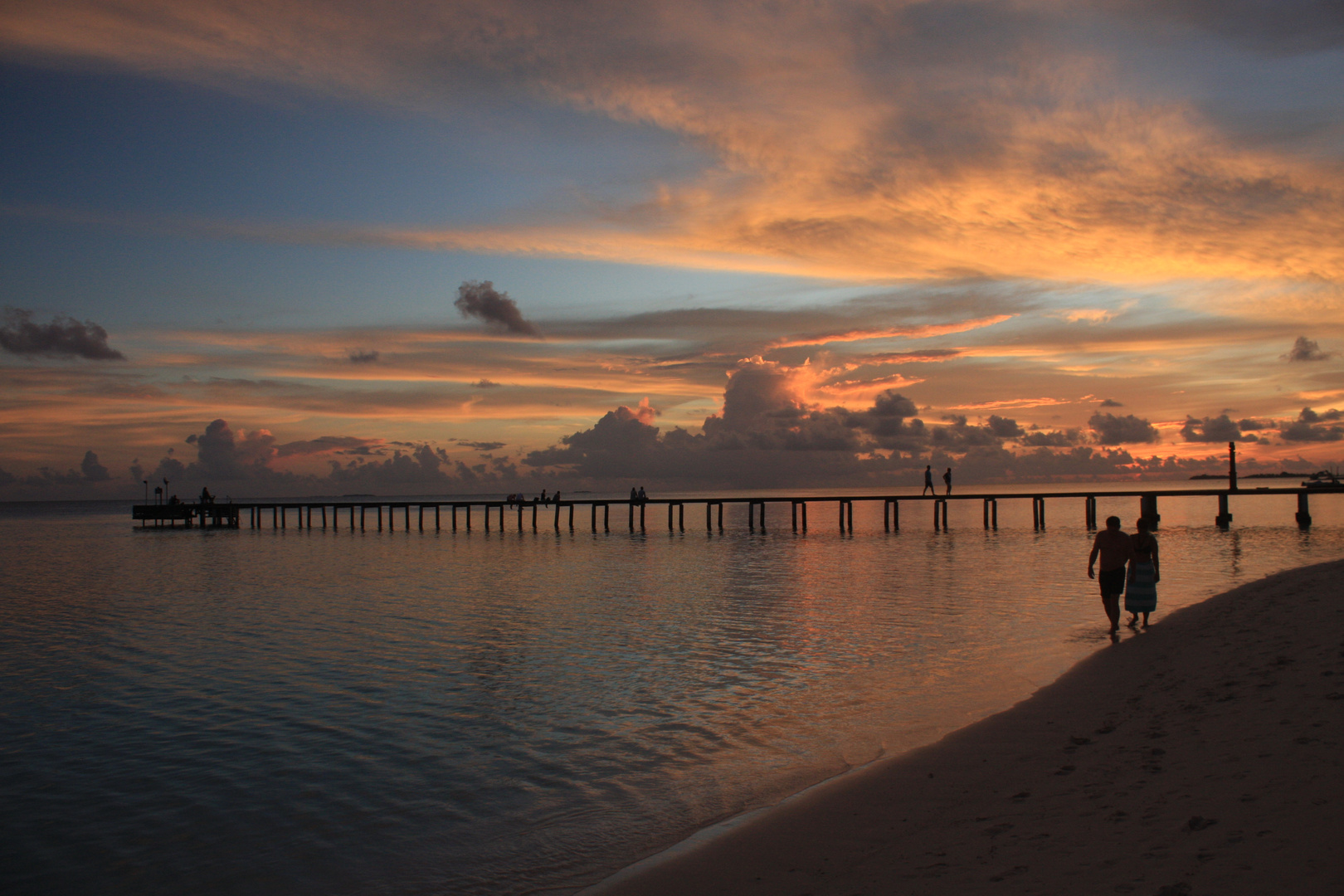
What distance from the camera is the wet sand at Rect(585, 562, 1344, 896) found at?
4250 millimetres

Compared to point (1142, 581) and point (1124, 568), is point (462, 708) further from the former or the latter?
point (1142, 581)

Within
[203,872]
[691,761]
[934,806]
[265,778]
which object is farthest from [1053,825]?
[265,778]

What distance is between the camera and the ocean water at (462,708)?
628 centimetres

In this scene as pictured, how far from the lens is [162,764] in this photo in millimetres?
8305

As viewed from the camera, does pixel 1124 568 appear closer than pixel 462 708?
No

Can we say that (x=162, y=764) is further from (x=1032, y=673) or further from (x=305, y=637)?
(x=1032, y=673)

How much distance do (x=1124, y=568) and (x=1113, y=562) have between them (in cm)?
36

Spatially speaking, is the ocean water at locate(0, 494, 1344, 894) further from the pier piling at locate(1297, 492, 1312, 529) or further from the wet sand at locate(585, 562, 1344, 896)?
the pier piling at locate(1297, 492, 1312, 529)

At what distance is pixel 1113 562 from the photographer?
1285cm

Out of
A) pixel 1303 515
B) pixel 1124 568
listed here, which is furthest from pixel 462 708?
pixel 1303 515

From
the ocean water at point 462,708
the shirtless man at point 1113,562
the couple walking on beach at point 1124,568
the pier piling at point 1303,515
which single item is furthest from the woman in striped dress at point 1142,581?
the pier piling at point 1303,515

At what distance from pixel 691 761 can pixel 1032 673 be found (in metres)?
5.63

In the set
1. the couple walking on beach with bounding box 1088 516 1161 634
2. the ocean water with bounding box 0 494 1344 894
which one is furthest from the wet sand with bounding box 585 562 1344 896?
the couple walking on beach with bounding box 1088 516 1161 634

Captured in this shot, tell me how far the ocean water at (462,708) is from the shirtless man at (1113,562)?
0.71 m
